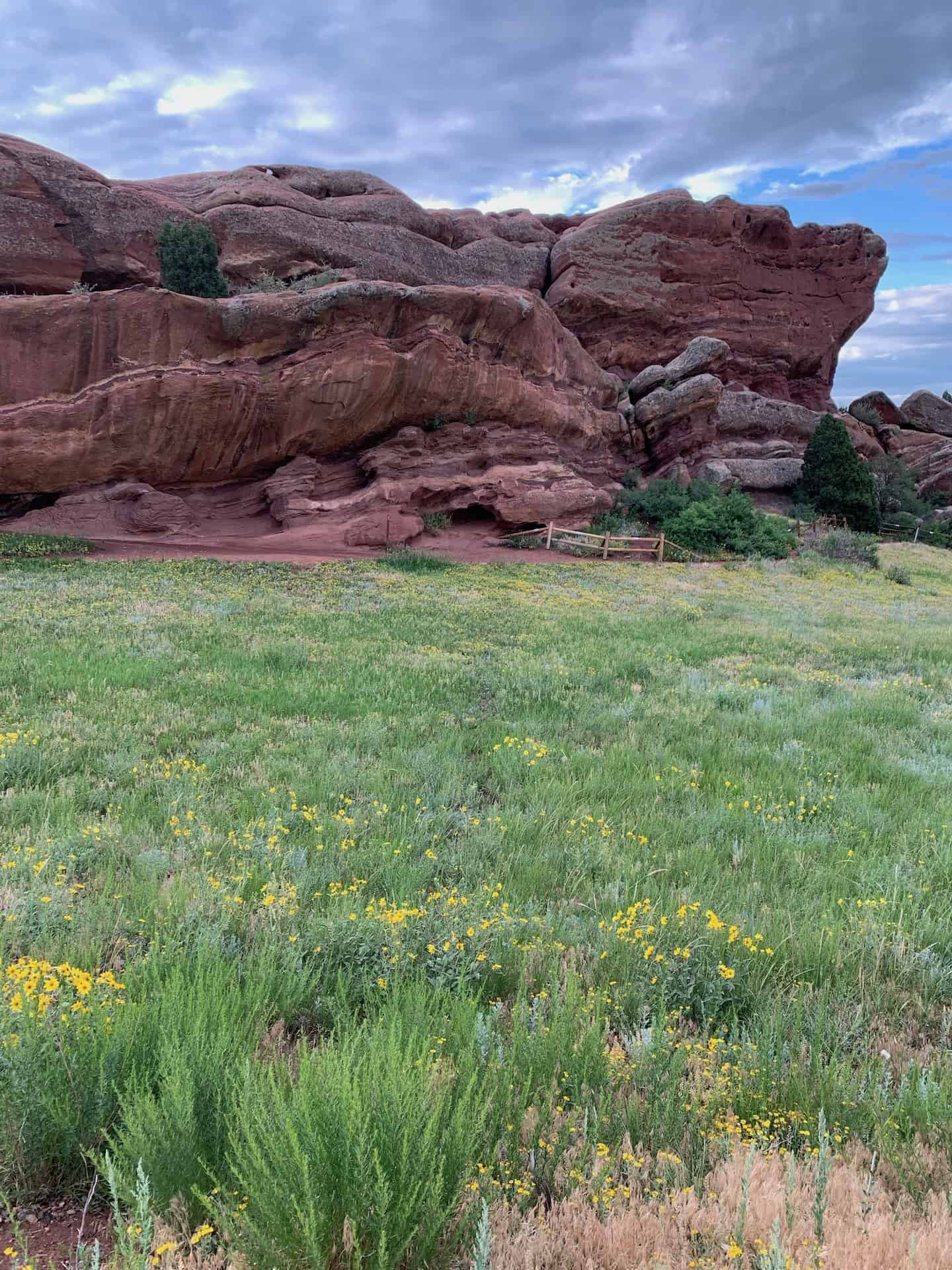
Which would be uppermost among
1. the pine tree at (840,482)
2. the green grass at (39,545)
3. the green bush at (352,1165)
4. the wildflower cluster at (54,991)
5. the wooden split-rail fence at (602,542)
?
the pine tree at (840,482)

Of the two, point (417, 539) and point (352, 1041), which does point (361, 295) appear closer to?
point (417, 539)

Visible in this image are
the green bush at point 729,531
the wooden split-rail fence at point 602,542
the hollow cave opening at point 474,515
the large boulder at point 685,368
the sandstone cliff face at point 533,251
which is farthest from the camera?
the large boulder at point 685,368

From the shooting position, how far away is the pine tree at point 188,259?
2725 centimetres

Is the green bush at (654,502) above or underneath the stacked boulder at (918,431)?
underneath

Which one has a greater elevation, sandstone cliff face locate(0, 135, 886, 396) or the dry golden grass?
sandstone cliff face locate(0, 135, 886, 396)

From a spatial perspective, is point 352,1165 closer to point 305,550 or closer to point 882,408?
point 305,550

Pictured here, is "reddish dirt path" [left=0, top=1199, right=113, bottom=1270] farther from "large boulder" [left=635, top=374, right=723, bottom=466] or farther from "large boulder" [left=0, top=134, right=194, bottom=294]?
"large boulder" [left=635, top=374, right=723, bottom=466]

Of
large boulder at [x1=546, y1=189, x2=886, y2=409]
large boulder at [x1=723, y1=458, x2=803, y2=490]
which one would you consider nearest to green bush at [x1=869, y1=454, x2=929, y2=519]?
large boulder at [x1=723, y1=458, x2=803, y2=490]

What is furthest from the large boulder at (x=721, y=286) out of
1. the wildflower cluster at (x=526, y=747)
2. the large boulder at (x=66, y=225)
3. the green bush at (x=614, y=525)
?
the wildflower cluster at (x=526, y=747)

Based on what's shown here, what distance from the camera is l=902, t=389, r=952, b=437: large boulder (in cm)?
5859

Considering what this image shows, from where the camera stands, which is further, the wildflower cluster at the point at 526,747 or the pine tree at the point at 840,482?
the pine tree at the point at 840,482

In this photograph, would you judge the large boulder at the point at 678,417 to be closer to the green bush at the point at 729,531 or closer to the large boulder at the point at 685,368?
the large boulder at the point at 685,368

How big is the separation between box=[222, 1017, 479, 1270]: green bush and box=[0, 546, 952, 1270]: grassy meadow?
0.01 m

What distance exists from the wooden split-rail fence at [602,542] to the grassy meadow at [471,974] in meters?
21.1
